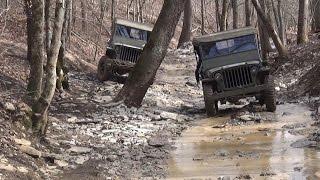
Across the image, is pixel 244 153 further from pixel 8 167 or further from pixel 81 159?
pixel 8 167

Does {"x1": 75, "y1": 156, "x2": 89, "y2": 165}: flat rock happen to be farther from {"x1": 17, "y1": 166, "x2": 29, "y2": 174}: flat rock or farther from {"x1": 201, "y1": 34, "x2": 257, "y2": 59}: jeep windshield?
{"x1": 201, "y1": 34, "x2": 257, "y2": 59}: jeep windshield

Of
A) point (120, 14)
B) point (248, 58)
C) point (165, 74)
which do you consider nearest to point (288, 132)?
point (248, 58)

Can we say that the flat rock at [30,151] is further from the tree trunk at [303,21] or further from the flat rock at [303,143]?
the tree trunk at [303,21]

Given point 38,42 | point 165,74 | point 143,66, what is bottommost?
point 165,74

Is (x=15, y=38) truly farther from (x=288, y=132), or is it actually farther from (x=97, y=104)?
(x=288, y=132)

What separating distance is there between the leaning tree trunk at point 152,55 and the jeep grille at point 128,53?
6.01 metres

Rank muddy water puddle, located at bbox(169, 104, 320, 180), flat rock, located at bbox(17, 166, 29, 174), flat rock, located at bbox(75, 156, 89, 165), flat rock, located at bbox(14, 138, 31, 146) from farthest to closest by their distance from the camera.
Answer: flat rock, located at bbox(75, 156, 89, 165) < flat rock, located at bbox(14, 138, 31, 146) < muddy water puddle, located at bbox(169, 104, 320, 180) < flat rock, located at bbox(17, 166, 29, 174)

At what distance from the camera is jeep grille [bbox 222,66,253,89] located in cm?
1301

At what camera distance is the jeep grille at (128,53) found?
776 inches

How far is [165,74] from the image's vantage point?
79.3 feet

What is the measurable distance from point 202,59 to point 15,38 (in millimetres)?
11923

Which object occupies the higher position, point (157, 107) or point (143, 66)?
point (143, 66)

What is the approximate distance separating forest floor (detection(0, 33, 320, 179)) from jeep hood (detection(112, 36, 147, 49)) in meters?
3.65

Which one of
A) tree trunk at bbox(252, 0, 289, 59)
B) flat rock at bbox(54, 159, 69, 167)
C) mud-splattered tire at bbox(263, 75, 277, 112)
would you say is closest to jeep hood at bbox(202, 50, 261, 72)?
mud-splattered tire at bbox(263, 75, 277, 112)
